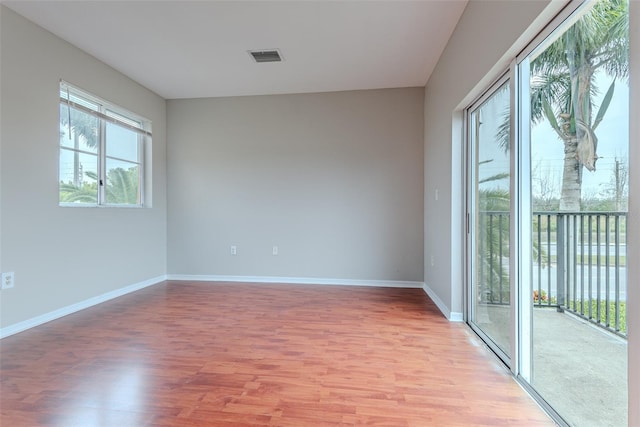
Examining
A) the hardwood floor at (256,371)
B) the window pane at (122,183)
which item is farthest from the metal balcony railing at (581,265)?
the window pane at (122,183)

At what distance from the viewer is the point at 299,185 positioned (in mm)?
4062

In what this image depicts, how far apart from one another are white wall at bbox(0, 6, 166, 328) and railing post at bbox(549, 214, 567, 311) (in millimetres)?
3746

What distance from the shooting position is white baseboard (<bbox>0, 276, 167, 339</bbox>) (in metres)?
2.36

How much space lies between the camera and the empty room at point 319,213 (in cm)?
132

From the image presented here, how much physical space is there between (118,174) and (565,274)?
4.25 metres

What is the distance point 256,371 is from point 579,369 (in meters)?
1.67

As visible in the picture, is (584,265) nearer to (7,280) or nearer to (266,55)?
(266,55)

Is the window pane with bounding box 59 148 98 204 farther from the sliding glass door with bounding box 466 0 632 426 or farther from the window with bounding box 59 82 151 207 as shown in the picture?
the sliding glass door with bounding box 466 0 632 426

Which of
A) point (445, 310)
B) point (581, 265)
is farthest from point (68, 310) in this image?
point (581, 265)

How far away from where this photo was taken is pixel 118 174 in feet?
11.6

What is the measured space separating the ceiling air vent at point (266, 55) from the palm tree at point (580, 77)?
233cm

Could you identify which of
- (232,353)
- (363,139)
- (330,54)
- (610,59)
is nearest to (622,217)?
(610,59)

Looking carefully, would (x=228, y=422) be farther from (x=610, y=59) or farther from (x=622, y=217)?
(x=610, y=59)

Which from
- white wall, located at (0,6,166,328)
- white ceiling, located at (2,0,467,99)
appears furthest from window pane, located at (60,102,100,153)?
white ceiling, located at (2,0,467,99)
